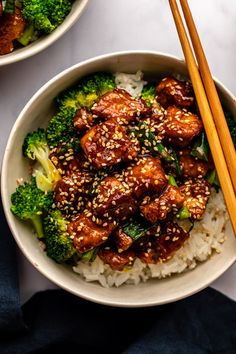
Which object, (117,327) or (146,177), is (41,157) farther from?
(117,327)

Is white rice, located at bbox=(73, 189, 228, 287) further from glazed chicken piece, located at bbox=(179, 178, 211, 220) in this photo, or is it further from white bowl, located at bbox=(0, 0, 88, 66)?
white bowl, located at bbox=(0, 0, 88, 66)

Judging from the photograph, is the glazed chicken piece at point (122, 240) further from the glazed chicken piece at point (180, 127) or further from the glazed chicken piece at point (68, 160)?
the glazed chicken piece at point (180, 127)

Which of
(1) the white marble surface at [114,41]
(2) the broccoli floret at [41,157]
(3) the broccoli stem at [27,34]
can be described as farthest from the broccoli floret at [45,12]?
(2) the broccoli floret at [41,157]

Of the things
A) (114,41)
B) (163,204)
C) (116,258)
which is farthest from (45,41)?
(116,258)

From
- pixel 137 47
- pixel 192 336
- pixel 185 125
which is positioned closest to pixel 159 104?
pixel 185 125

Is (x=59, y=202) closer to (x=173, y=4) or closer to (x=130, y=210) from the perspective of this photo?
(x=130, y=210)

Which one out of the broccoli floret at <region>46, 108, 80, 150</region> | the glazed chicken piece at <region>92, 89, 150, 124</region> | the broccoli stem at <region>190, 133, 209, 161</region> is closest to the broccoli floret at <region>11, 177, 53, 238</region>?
the broccoli floret at <region>46, 108, 80, 150</region>
